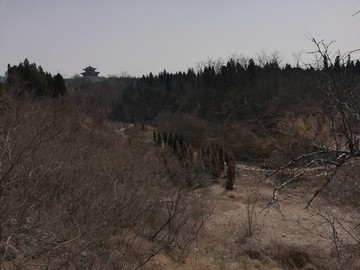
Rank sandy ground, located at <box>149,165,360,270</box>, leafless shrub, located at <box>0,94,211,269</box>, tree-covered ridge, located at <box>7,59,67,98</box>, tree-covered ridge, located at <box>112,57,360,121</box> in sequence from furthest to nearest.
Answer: tree-covered ridge, located at <box>112,57,360,121</box>
tree-covered ridge, located at <box>7,59,67,98</box>
sandy ground, located at <box>149,165,360,270</box>
leafless shrub, located at <box>0,94,211,269</box>

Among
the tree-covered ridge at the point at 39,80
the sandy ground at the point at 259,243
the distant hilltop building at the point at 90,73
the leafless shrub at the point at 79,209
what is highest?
the distant hilltop building at the point at 90,73

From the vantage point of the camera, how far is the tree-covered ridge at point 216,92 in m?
46.1

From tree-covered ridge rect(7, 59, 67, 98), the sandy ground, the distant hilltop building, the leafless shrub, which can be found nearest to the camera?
the leafless shrub

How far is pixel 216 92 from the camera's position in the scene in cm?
5603

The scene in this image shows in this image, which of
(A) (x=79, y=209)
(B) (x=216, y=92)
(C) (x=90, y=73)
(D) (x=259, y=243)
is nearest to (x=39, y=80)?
(D) (x=259, y=243)

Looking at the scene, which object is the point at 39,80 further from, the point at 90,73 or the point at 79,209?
the point at 90,73

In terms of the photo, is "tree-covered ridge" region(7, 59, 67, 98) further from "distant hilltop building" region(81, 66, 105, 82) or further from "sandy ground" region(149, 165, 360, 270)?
"distant hilltop building" region(81, 66, 105, 82)

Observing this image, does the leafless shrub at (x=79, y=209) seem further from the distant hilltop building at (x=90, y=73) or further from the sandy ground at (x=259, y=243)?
the distant hilltop building at (x=90, y=73)

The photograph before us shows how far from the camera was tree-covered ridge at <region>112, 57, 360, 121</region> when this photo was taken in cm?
4614

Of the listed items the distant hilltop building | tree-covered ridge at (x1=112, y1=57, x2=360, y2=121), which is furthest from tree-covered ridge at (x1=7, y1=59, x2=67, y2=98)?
the distant hilltop building

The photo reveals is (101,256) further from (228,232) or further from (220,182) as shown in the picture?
(220,182)

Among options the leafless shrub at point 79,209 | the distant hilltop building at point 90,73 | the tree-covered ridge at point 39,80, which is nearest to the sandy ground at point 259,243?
the leafless shrub at point 79,209

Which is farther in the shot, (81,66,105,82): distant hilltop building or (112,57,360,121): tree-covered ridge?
(81,66,105,82): distant hilltop building

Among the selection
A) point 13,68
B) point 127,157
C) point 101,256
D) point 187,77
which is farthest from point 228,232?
point 187,77
